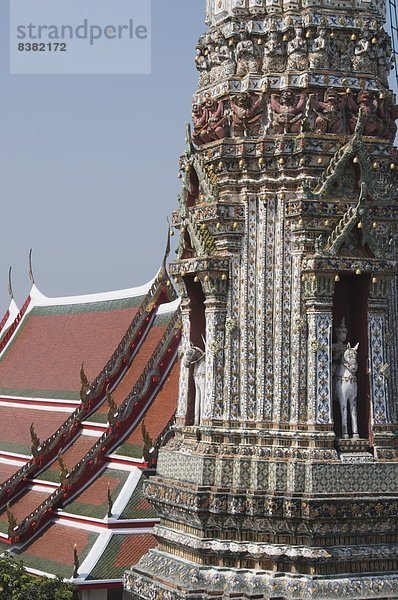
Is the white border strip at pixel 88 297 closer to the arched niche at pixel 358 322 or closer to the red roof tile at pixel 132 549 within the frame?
the red roof tile at pixel 132 549

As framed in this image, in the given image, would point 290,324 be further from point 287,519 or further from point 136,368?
point 136,368

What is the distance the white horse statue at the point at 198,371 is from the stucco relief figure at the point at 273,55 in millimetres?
2678

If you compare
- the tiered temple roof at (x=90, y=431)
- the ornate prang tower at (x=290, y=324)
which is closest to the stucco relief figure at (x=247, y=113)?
the ornate prang tower at (x=290, y=324)

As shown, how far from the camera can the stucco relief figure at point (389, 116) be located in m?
10.7

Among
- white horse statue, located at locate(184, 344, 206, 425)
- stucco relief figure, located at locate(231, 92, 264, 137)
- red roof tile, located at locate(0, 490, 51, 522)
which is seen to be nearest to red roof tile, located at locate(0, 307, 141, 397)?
red roof tile, located at locate(0, 490, 51, 522)

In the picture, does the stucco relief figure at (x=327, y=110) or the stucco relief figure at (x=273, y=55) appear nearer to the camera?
the stucco relief figure at (x=327, y=110)

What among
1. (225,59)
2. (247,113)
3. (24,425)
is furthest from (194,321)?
(24,425)

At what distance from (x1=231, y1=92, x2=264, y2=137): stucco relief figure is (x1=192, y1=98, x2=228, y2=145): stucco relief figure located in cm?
14

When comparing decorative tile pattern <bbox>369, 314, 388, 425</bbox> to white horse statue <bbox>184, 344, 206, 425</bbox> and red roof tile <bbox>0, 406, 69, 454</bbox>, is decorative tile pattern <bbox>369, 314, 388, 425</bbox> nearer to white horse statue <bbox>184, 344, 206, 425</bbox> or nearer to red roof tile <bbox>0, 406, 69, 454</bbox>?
white horse statue <bbox>184, 344, 206, 425</bbox>

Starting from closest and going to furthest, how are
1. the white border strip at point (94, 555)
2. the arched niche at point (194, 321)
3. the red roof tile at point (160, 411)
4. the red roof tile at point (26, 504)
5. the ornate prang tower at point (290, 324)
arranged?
the ornate prang tower at point (290, 324)
the arched niche at point (194, 321)
the white border strip at point (94, 555)
the red roof tile at point (160, 411)
the red roof tile at point (26, 504)

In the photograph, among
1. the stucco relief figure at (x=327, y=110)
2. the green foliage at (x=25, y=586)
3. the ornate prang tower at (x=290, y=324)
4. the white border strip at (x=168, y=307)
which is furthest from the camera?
the white border strip at (x=168, y=307)

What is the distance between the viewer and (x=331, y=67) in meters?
10.6

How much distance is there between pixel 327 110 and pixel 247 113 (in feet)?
2.40

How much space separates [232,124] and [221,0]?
4.24ft
